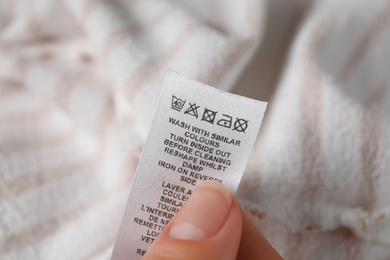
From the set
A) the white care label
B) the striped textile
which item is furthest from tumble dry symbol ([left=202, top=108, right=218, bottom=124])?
the striped textile

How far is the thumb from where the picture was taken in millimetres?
274

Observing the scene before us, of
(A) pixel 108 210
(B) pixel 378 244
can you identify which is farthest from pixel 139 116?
(B) pixel 378 244

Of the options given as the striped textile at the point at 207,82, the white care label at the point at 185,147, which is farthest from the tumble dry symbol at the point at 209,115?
the striped textile at the point at 207,82

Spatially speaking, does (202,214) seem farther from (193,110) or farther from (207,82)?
(207,82)

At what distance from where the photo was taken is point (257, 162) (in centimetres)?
41

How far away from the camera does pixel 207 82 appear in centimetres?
44

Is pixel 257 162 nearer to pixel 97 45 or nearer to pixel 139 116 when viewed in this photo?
pixel 139 116

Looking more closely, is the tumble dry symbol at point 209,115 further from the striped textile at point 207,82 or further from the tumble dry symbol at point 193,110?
the striped textile at point 207,82

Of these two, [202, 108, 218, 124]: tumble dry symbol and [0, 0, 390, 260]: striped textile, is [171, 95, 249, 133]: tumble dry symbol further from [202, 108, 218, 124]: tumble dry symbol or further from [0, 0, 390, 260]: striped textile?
[0, 0, 390, 260]: striped textile

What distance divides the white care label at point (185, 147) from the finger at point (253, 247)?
5 cm

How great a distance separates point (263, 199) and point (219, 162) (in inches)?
4.4

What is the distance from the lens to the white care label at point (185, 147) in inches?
11.9

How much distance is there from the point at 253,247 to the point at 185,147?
3.7 inches

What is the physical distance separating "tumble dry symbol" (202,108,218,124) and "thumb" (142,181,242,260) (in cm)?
4
